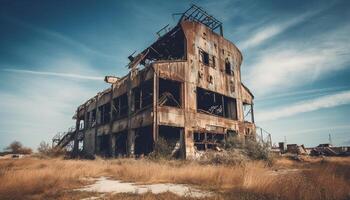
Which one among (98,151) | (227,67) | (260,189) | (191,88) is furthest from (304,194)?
(98,151)

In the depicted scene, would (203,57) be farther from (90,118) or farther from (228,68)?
(90,118)

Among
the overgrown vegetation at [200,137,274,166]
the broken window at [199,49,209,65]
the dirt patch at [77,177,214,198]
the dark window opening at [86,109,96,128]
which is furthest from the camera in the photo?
the dark window opening at [86,109,96,128]

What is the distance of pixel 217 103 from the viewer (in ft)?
83.1

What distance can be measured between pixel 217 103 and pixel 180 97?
8.69 m

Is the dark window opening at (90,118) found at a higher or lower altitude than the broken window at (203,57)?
lower

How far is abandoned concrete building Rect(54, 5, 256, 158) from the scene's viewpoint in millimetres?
17172

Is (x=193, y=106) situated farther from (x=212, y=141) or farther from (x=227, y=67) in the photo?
(x=227, y=67)

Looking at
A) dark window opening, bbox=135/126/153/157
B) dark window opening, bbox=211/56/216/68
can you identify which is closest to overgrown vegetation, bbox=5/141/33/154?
dark window opening, bbox=135/126/153/157

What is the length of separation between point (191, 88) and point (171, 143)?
4.81 metres

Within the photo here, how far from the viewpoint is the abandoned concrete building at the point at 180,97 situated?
17.2m

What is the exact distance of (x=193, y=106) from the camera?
1811 centimetres

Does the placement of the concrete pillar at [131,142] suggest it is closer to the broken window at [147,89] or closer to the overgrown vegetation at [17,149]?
the broken window at [147,89]

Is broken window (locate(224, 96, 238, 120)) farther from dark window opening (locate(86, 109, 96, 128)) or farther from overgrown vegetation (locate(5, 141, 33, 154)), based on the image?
overgrown vegetation (locate(5, 141, 33, 154))

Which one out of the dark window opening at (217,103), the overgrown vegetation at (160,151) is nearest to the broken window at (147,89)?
the overgrown vegetation at (160,151)
